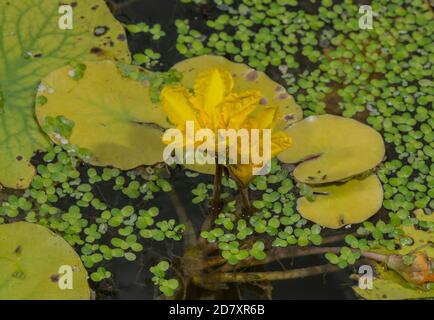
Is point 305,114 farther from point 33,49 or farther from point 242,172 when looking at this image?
point 33,49

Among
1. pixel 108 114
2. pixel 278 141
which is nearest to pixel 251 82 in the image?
pixel 108 114

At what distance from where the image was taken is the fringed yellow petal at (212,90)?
2.06 metres

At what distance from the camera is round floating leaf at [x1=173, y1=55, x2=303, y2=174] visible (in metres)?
2.61

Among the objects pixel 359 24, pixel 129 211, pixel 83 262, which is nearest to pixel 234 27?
pixel 359 24

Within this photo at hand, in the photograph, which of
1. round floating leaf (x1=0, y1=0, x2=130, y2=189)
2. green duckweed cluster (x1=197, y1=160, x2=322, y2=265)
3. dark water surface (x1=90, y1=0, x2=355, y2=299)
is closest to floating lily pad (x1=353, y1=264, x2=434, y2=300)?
dark water surface (x1=90, y1=0, x2=355, y2=299)

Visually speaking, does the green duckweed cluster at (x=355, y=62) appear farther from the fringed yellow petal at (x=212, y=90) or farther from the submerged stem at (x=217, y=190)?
the fringed yellow petal at (x=212, y=90)

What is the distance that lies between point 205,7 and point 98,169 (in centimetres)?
79

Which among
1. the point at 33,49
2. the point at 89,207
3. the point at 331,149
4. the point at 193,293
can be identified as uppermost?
the point at 33,49

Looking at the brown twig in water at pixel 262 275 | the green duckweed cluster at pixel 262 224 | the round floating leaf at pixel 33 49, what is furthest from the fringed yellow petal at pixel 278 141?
the round floating leaf at pixel 33 49

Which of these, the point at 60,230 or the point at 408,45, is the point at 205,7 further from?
the point at 60,230

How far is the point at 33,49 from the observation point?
269cm

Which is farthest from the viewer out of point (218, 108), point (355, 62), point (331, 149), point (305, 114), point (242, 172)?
point (355, 62)

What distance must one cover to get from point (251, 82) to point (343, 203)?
1.62ft

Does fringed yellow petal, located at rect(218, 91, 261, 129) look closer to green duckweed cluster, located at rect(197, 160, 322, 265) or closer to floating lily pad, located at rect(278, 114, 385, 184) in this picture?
green duckweed cluster, located at rect(197, 160, 322, 265)
